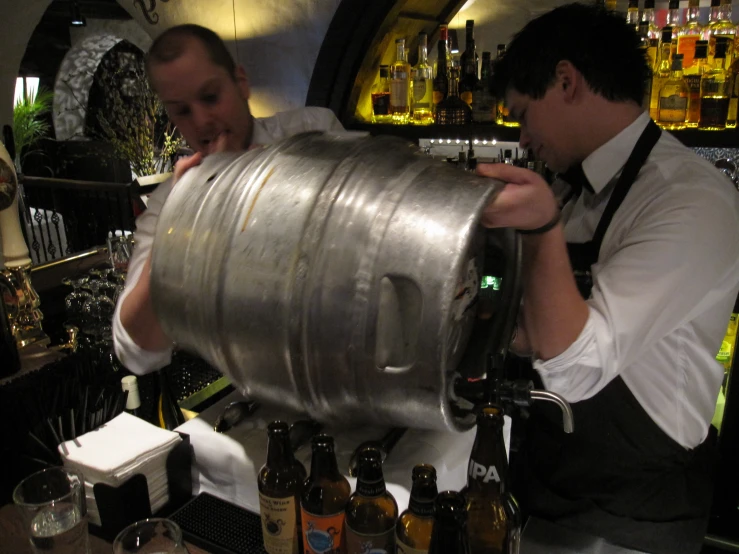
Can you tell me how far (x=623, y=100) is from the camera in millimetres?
1496

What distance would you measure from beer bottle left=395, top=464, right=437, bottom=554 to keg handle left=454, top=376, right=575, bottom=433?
0.40 feet

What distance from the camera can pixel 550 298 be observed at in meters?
1.08

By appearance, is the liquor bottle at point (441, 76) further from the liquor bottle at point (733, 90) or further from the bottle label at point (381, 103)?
the liquor bottle at point (733, 90)

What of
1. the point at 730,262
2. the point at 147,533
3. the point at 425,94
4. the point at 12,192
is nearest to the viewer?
the point at 147,533

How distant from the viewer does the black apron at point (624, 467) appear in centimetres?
147

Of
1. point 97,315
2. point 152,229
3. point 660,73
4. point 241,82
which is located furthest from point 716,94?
point 97,315

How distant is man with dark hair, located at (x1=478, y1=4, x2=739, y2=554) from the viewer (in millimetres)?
1186

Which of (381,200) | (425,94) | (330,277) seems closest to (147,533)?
(330,277)

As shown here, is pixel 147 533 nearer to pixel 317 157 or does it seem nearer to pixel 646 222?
pixel 317 157

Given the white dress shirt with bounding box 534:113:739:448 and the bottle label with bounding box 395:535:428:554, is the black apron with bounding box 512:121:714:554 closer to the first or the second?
the white dress shirt with bounding box 534:113:739:448

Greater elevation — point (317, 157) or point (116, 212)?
Answer: point (317, 157)

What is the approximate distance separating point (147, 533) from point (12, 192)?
1257mm

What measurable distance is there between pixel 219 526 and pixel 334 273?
53 cm

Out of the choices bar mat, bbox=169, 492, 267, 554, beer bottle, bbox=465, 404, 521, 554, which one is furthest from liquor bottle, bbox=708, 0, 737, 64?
bar mat, bbox=169, 492, 267, 554
